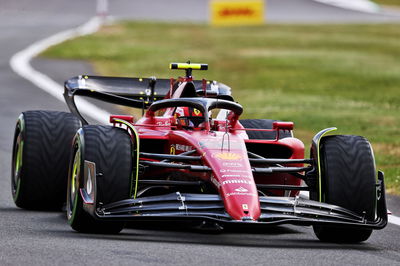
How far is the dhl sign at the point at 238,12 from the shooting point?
5109cm

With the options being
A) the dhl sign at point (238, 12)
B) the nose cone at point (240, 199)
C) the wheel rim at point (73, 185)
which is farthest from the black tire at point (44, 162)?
the dhl sign at point (238, 12)

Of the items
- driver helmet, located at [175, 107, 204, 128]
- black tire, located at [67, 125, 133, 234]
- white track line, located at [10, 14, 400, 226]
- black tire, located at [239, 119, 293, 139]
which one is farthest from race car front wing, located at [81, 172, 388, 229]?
black tire, located at [239, 119, 293, 139]

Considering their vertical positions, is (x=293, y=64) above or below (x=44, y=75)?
below

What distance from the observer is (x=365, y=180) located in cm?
952

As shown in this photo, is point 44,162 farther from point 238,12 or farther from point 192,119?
point 238,12

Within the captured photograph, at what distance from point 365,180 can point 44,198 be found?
11.2 feet

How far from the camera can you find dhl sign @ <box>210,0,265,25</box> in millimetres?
51094

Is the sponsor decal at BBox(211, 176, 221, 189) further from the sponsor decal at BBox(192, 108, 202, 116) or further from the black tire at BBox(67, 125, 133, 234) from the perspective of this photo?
the sponsor decal at BBox(192, 108, 202, 116)

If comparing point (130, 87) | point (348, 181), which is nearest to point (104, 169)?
point (348, 181)

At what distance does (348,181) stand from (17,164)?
3892 millimetres

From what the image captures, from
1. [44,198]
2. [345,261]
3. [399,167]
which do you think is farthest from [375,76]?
[345,261]

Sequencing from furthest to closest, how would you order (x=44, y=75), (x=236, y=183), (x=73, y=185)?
1. (x=44, y=75)
2. (x=73, y=185)
3. (x=236, y=183)

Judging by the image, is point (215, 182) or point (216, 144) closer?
point (215, 182)

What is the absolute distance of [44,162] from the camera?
1121cm
